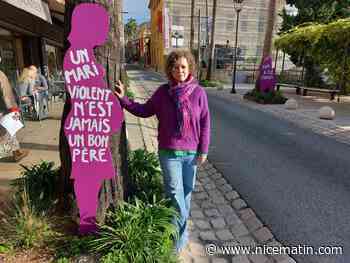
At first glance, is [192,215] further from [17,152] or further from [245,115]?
[245,115]

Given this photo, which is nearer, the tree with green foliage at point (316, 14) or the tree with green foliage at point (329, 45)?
the tree with green foliage at point (329, 45)

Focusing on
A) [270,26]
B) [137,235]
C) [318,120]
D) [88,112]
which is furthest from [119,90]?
[270,26]

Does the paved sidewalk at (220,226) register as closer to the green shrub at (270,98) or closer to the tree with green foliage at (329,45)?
the green shrub at (270,98)

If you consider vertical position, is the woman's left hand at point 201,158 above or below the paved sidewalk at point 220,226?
above

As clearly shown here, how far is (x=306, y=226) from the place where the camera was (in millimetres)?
3129

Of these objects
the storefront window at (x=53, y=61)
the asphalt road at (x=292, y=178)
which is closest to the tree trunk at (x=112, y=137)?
the asphalt road at (x=292, y=178)

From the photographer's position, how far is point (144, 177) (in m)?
3.30

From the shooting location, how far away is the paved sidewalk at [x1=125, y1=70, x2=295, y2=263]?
105 inches

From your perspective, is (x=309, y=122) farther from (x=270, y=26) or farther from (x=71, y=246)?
(x=71, y=246)

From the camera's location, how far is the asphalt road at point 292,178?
3.06m

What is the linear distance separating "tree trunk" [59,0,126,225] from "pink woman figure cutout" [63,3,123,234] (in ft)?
0.41

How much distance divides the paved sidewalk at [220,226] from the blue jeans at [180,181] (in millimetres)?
281

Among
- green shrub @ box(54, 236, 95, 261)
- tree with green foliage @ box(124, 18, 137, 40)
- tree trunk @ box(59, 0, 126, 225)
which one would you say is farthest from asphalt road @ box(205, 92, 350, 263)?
tree with green foliage @ box(124, 18, 137, 40)

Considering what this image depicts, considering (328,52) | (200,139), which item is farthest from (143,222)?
(328,52)
